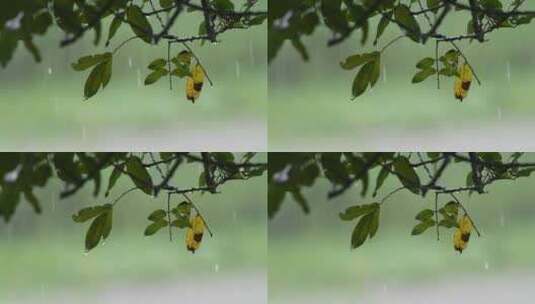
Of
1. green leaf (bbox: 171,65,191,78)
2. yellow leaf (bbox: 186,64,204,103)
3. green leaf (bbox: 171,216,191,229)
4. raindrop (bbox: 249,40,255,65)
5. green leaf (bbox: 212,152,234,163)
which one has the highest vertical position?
raindrop (bbox: 249,40,255,65)

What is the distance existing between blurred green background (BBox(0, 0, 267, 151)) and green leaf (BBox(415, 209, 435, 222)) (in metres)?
0.39

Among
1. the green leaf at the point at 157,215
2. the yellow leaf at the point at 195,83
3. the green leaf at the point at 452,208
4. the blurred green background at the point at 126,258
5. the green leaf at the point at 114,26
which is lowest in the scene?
the blurred green background at the point at 126,258

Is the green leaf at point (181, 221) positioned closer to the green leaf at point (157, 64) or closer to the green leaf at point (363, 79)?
the green leaf at point (157, 64)

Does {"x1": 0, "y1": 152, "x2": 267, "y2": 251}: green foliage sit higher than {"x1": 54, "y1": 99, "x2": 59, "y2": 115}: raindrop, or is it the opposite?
{"x1": 54, "y1": 99, "x2": 59, "y2": 115}: raindrop

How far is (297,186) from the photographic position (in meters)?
2.50

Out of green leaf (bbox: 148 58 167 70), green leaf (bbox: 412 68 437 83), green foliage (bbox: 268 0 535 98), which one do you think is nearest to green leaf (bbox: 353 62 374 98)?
green foliage (bbox: 268 0 535 98)

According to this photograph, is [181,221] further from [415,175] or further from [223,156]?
[415,175]

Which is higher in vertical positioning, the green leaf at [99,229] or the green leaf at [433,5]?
the green leaf at [433,5]

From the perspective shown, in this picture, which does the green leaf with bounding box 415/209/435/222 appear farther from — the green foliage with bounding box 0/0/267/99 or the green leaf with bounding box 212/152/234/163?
the green foliage with bounding box 0/0/267/99

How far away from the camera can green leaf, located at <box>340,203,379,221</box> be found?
2467 millimetres

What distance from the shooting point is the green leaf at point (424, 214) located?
2461mm

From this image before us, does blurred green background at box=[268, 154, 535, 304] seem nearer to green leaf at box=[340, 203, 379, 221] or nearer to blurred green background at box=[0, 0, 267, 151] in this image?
green leaf at box=[340, 203, 379, 221]

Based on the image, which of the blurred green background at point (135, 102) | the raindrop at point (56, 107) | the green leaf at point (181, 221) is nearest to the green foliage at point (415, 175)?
the blurred green background at point (135, 102)

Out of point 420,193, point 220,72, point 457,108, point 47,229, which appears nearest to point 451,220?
point 420,193
